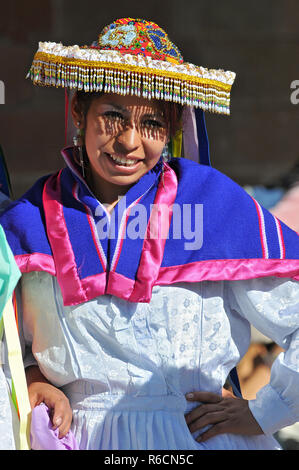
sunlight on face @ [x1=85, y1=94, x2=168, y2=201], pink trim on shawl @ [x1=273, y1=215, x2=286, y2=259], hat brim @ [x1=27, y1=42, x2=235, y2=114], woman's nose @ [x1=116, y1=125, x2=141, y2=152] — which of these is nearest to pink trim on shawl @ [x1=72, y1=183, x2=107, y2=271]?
sunlight on face @ [x1=85, y1=94, x2=168, y2=201]

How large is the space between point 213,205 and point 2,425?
31.7 inches

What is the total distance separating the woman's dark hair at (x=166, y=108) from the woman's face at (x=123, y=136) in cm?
2

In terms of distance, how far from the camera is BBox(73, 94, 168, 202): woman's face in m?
2.33

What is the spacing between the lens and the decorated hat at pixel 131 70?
2.27 m

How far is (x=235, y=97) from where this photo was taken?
4855mm

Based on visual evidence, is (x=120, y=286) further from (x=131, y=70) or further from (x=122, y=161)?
(x=131, y=70)

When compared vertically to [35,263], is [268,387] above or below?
below

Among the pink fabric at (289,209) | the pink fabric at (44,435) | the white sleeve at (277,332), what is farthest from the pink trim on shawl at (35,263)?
the pink fabric at (289,209)

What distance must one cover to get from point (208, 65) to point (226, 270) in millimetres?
2633

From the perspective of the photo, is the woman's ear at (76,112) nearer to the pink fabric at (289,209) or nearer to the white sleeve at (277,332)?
the white sleeve at (277,332)

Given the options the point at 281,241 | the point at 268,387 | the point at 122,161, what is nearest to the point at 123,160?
the point at 122,161

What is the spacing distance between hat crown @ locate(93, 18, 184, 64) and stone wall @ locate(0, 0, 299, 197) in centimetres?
225

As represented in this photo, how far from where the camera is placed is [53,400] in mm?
2318

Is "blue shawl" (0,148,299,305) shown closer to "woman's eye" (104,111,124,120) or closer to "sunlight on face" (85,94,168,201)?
"sunlight on face" (85,94,168,201)
